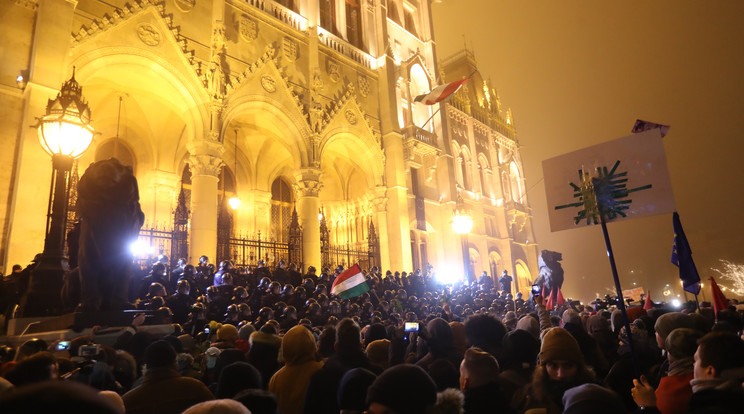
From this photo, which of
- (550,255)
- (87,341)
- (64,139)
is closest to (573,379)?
(87,341)

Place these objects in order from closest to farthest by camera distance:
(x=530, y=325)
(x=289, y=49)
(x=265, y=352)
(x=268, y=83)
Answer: (x=265, y=352) → (x=530, y=325) → (x=268, y=83) → (x=289, y=49)

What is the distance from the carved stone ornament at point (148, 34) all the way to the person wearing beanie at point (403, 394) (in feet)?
52.9

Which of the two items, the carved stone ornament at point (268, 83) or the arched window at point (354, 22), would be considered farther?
the arched window at point (354, 22)

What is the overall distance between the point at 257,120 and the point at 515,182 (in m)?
26.3

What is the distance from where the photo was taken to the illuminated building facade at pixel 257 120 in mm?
12172

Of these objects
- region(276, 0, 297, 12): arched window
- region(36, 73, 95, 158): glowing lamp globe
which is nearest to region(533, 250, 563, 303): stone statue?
region(36, 73, 95, 158): glowing lamp globe

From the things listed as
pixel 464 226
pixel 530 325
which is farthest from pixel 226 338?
pixel 464 226

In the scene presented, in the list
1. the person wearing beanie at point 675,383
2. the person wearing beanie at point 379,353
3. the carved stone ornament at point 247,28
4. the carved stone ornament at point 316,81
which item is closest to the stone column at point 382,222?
the carved stone ornament at point 316,81

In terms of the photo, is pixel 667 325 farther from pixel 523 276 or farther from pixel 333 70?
pixel 523 276

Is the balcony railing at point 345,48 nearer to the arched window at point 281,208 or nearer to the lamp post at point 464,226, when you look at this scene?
the arched window at point 281,208

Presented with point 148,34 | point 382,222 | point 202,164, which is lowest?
point 382,222

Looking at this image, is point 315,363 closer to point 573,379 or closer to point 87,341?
point 573,379

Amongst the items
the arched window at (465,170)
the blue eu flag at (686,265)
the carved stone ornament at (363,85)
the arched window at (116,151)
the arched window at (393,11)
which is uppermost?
the arched window at (393,11)

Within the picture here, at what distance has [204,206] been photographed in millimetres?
15625
